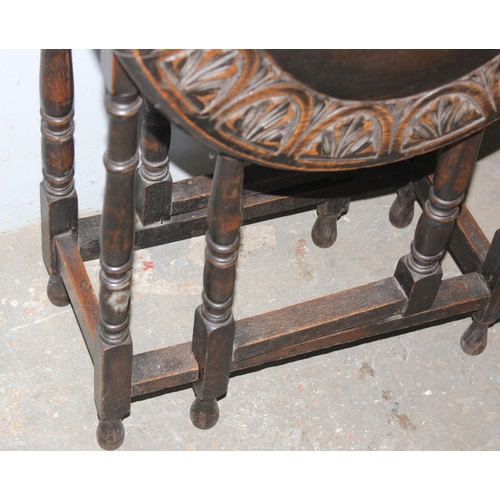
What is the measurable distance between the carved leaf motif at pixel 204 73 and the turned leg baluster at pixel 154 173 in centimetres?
55

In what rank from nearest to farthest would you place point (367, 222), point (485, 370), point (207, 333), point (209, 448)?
point (207, 333)
point (209, 448)
point (485, 370)
point (367, 222)

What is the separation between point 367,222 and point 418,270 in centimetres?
54

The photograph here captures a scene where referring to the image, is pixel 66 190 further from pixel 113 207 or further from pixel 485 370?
pixel 485 370

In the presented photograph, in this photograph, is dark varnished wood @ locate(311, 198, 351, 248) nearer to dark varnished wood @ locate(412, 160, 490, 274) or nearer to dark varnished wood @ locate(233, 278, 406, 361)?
dark varnished wood @ locate(412, 160, 490, 274)

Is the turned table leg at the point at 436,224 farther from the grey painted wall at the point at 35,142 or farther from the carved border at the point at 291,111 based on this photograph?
the grey painted wall at the point at 35,142

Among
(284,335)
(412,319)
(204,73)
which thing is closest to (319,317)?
(284,335)

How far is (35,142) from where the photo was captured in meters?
2.09

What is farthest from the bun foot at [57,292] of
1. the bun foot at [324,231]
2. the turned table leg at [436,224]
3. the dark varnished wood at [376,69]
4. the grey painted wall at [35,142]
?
the dark varnished wood at [376,69]

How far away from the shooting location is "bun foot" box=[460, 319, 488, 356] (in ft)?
6.93

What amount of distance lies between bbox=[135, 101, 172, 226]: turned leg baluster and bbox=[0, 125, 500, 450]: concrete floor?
27cm

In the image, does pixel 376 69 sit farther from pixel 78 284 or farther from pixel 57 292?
pixel 57 292

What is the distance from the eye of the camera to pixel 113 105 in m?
1.33

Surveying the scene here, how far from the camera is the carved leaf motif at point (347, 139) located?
4.64ft
